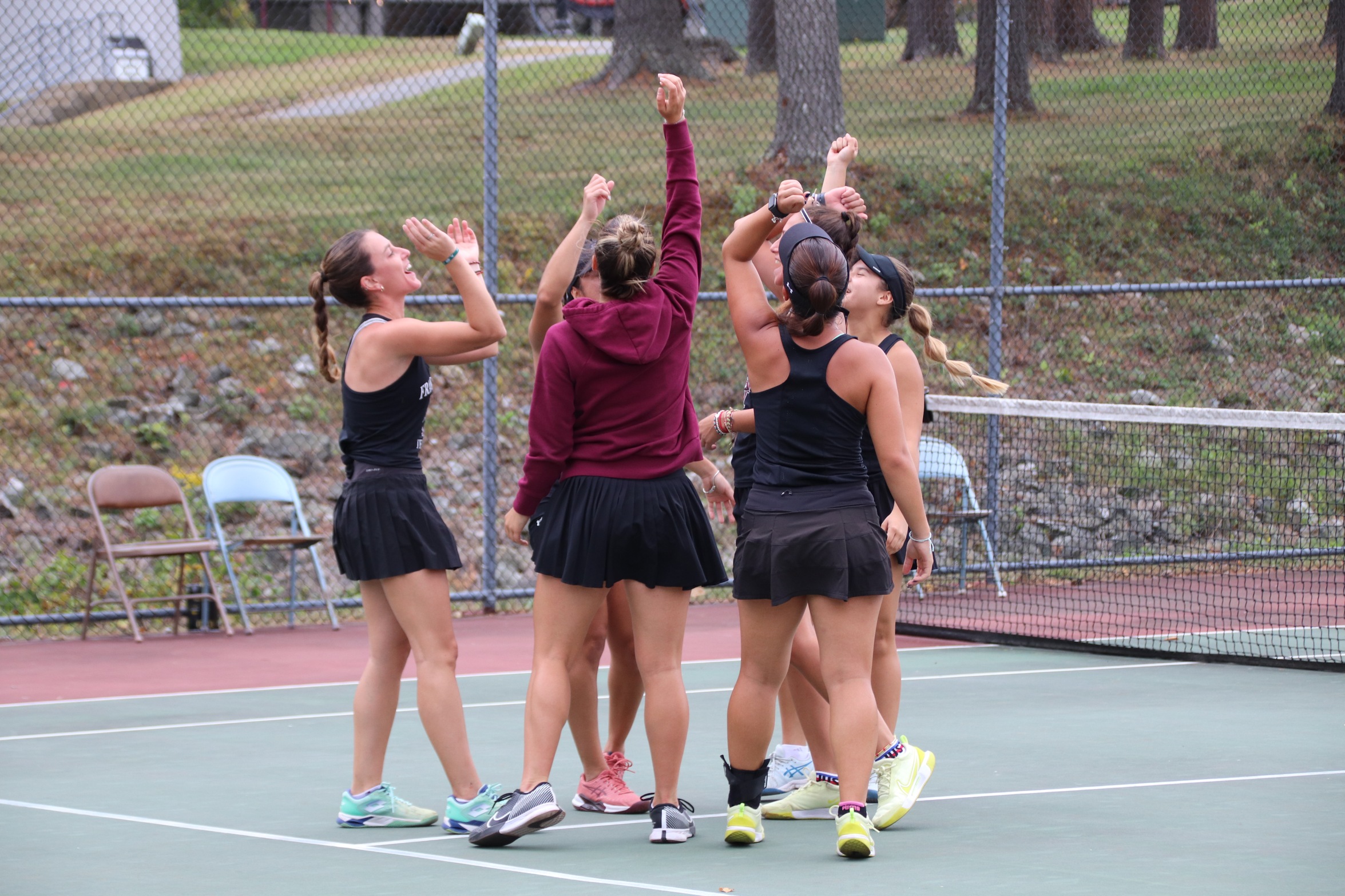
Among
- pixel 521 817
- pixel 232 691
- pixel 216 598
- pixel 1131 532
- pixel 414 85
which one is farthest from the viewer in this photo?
pixel 414 85

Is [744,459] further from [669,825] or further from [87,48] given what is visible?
[87,48]

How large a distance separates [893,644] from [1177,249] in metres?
10.9

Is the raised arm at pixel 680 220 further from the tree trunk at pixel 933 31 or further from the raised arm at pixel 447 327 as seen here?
the tree trunk at pixel 933 31

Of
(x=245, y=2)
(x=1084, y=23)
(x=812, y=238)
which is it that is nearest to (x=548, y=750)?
(x=812, y=238)

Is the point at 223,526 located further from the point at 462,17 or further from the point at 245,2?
the point at 245,2

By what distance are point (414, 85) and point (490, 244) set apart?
6.40 m

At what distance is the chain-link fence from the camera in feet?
40.5

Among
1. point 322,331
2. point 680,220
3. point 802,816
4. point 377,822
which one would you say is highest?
point 680,220

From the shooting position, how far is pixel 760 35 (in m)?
13.4

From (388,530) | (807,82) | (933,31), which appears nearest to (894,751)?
(388,530)

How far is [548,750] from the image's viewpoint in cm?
448

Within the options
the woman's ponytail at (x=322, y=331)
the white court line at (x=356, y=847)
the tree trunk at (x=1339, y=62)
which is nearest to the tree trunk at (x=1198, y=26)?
the tree trunk at (x=1339, y=62)

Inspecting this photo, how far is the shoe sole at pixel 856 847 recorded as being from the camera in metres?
4.29

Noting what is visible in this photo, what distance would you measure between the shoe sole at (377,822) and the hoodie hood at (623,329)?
5.18 feet
